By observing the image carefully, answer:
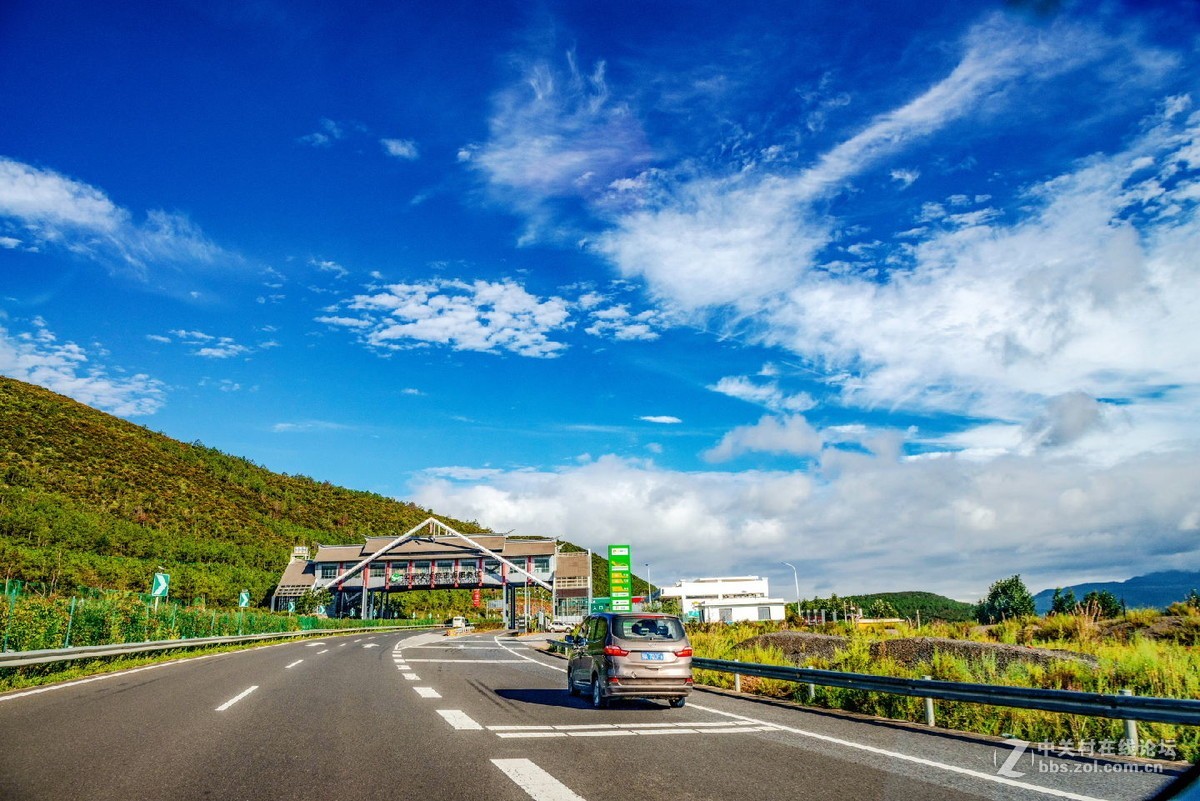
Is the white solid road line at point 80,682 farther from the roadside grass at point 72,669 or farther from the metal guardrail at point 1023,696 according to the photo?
the metal guardrail at point 1023,696

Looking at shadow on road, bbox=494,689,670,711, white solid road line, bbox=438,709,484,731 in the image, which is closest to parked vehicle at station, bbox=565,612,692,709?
shadow on road, bbox=494,689,670,711

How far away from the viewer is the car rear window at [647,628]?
41.3ft

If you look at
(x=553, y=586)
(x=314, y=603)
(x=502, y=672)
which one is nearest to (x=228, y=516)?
(x=314, y=603)

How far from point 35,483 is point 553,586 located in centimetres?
5155

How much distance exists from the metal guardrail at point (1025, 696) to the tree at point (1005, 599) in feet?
150

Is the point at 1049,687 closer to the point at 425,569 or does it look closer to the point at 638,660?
the point at 638,660

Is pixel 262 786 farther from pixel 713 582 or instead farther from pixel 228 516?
pixel 713 582

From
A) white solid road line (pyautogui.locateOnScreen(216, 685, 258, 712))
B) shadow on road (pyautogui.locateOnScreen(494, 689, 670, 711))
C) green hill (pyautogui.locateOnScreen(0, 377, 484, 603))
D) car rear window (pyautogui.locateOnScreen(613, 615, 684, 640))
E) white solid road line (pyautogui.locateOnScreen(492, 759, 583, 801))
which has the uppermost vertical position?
green hill (pyautogui.locateOnScreen(0, 377, 484, 603))

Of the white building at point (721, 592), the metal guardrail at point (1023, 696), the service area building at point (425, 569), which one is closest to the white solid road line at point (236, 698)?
the metal guardrail at point (1023, 696)

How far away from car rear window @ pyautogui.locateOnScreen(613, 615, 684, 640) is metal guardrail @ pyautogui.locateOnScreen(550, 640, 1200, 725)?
2.50m

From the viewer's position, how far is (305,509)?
468ft

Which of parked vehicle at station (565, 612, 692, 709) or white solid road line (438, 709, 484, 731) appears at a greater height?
parked vehicle at station (565, 612, 692, 709)

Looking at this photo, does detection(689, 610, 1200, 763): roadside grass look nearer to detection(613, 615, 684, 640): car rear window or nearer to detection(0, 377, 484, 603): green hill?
detection(613, 615, 684, 640): car rear window

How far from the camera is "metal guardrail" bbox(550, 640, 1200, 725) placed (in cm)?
726
